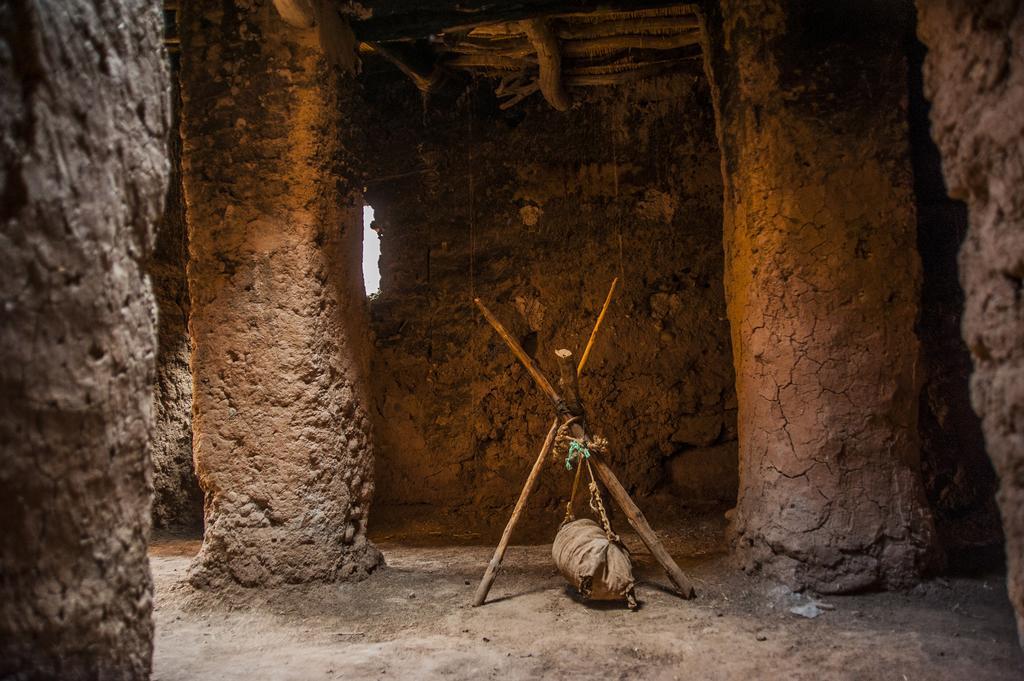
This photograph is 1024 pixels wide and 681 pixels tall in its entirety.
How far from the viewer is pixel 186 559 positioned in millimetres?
4375

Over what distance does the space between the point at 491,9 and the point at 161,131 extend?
2.78m

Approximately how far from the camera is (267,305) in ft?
11.3

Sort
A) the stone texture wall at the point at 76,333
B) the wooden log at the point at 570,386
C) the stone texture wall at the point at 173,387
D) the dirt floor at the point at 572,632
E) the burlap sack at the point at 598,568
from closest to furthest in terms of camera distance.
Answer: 1. the stone texture wall at the point at 76,333
2. the dirt floor at the point at 572,632
3. the burlap sack at the point at 598,568
4. the wooden log at the point at 570,386
5. the stone texture wall at the point at 173,387

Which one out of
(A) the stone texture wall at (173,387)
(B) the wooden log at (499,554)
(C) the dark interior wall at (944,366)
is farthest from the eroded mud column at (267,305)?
(C) the dark interior wall at (944,366)

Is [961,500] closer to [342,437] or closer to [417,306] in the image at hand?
[342,437]

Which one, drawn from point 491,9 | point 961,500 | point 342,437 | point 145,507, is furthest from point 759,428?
point 145,507

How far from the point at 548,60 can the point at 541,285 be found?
150 centimetres

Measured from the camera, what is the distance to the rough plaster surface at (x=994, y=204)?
1.33 m

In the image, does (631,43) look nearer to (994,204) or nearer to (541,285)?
(541,285)

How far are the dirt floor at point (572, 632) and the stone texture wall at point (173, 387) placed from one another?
1.86m

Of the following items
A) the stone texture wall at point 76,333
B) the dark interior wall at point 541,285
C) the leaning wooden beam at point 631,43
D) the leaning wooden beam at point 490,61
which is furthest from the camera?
the dark interior wall at point 541,285

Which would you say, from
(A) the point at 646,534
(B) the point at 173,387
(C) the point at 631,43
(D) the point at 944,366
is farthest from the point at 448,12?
(B) the point at 173,387

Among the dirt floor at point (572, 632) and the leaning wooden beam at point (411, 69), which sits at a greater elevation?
the leaning wooden beam at point (411, 69)

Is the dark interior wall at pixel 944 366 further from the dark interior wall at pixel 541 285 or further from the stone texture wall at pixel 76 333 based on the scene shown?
the stone texture wall at pixel 76 333
